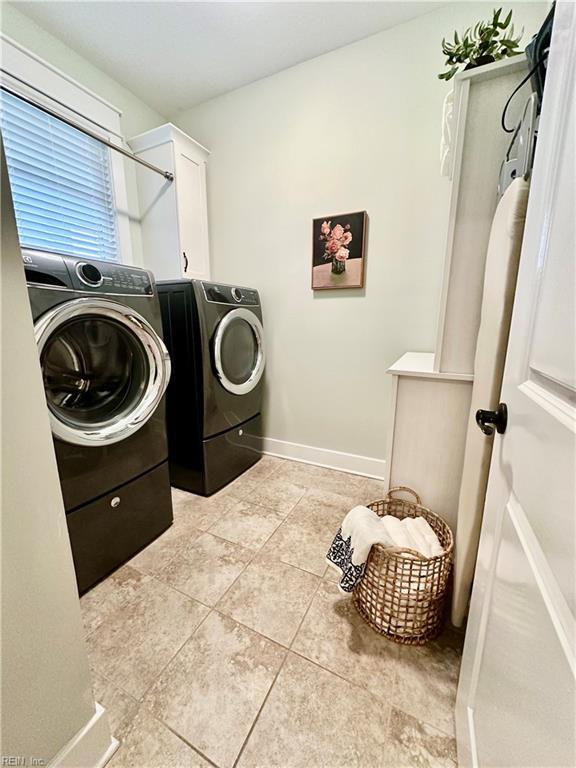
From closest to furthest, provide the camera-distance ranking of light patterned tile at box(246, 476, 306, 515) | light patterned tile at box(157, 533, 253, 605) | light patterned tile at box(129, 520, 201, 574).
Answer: light patterned tile at box(157, 533, 253, 605) < light patterned tile at box(129, 520, 201, 574) < light patterned tile at box(246, 476, 306, 515)

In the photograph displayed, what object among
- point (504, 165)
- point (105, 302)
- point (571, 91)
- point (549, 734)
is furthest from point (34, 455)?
point (504, 165)

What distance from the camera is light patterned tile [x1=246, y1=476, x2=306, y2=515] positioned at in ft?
5.62

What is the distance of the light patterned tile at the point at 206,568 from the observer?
117 centimetres

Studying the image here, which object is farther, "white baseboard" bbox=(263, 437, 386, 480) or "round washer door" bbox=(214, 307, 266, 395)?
"white baseboard" bbox=(263, 437, 386, 480)

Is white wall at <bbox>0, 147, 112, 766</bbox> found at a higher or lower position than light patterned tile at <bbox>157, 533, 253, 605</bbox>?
higher

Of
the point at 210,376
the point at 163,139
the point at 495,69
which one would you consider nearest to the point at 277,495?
the point at 210,376

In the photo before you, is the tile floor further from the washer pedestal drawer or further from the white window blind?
the white window blind

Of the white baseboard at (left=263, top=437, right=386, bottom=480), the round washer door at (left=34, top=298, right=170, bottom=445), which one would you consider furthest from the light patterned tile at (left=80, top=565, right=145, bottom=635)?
the white baseboard at (left=263, top=437, right=386, bottom=480)

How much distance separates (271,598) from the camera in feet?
3.73

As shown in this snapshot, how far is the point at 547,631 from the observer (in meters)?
0.34

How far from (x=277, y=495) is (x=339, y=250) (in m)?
1.58

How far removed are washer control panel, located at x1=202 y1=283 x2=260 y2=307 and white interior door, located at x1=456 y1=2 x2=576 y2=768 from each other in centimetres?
141

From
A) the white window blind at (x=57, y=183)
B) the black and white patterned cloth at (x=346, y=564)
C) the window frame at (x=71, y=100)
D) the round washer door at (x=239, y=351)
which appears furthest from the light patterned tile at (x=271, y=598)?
the window frame at (x=71, y=100)

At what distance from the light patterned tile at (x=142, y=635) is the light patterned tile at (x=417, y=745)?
663 mm
